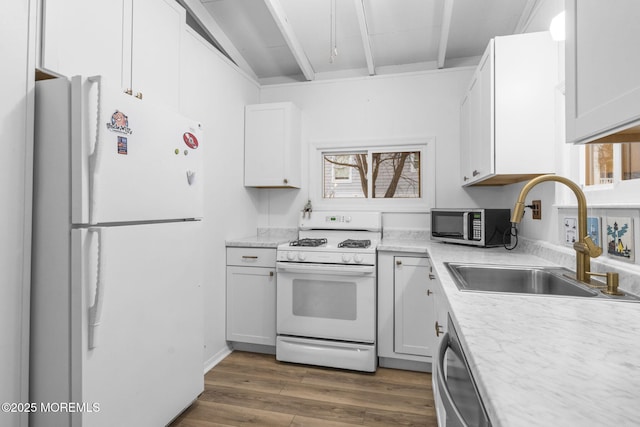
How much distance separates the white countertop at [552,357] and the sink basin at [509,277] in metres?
0.51

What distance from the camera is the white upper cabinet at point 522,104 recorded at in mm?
1794

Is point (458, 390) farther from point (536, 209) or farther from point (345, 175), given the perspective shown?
point (345, 175)

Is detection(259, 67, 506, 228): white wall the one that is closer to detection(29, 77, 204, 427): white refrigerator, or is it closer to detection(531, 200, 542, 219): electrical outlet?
detection(531, 200, 542, 219): electrical outlet

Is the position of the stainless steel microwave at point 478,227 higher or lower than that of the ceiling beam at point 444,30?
lower

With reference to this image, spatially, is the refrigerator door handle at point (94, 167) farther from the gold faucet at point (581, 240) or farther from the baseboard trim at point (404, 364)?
the baseboard trim at point (404, 364)

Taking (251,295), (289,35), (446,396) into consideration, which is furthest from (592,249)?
(289,35)

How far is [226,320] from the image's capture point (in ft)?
8.79

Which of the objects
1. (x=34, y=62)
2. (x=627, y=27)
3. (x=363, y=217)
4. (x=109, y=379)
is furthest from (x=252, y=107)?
(x=627, y=27)

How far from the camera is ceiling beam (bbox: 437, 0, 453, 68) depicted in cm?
213

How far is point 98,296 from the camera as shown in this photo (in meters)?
1.24

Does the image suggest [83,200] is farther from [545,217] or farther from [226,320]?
[545,217]

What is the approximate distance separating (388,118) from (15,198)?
2684 mm

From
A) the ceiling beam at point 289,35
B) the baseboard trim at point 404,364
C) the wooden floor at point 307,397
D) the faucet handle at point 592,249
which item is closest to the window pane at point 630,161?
the faucet handle at point 592,249

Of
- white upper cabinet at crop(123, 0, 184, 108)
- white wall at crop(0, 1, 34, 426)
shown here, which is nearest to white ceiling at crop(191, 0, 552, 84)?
white upper cabinet at crop(123, 0, 184, 108)
